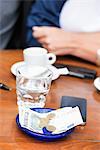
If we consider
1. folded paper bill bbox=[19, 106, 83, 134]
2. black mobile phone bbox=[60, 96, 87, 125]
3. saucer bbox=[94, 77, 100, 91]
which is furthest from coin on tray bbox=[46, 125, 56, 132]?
saucer bbox=[94, 77, 100, 91]

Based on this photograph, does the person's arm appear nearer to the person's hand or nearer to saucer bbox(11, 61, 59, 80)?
Answer: the person's hand

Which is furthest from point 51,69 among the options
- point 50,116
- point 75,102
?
point 50,116

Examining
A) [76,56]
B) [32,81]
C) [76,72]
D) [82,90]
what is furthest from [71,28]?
[32,81]

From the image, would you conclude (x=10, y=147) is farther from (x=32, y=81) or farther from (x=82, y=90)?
(x=82, y=90)

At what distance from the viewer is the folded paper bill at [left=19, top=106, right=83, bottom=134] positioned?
2.70 feet

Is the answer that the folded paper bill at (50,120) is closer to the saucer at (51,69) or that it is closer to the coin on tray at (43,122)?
the coin on tray at (43,122)

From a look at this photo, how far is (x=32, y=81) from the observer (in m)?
0.97

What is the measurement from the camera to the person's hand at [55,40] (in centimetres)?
139

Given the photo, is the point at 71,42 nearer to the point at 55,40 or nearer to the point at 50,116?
the point at 55,40

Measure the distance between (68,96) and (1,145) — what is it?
315mm

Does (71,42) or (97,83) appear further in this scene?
(71,42)

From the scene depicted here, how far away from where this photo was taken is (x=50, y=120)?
2.74 feet

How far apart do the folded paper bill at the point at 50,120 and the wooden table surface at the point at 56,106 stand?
31mm

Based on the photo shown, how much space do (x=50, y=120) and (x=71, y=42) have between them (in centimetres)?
62
